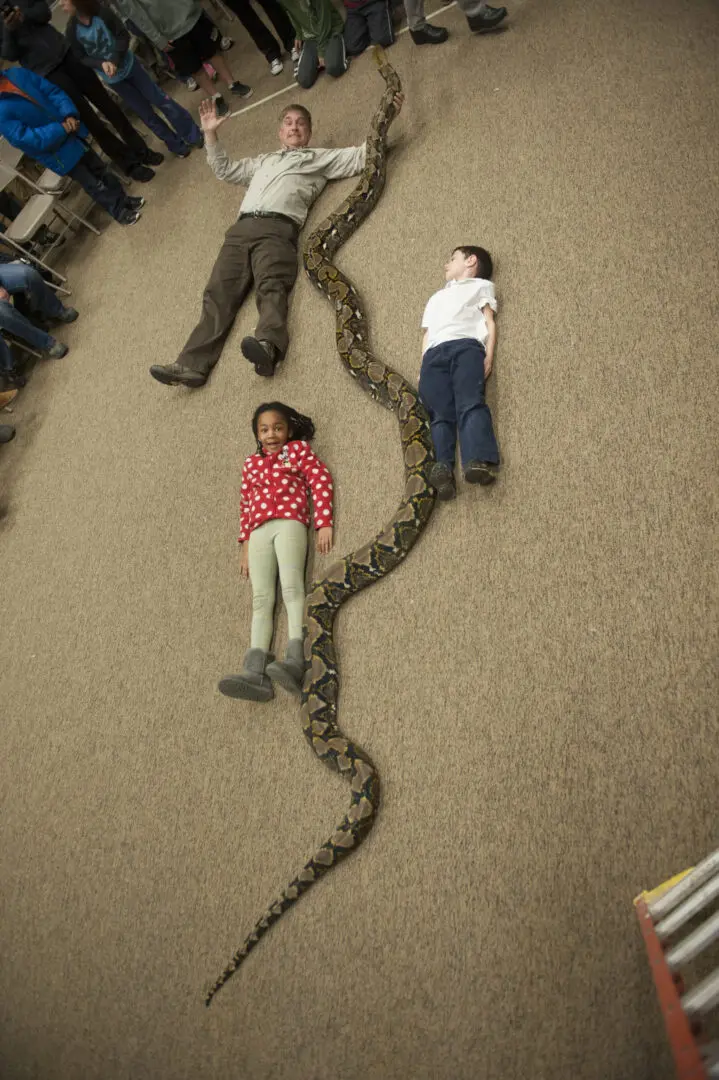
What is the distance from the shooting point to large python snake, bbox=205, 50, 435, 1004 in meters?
2.17

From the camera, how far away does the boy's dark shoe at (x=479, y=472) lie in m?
2.49

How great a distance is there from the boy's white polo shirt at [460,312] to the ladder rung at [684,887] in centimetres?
220

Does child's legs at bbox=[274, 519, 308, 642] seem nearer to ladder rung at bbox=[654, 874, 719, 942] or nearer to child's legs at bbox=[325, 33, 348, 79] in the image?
ladder rung at bbox=[654, 874, 719, 942]

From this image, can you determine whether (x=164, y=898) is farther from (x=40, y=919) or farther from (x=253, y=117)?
(x=253, y=117)

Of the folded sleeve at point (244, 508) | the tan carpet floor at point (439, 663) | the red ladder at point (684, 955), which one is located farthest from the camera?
the folded sleeve at point (244, 508)

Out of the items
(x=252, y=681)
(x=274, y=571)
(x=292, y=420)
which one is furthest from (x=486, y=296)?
(x=252, y=681)

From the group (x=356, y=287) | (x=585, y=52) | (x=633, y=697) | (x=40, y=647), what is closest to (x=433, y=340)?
(x=356, y=287)

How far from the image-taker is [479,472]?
2.50m

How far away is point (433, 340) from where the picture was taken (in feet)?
9.39

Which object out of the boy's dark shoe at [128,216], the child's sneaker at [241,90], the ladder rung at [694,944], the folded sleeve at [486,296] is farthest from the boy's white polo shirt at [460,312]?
the child's sneaker at [241,90]

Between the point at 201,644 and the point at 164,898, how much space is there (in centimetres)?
107

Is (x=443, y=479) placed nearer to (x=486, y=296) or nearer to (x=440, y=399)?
(x=440, y=399)

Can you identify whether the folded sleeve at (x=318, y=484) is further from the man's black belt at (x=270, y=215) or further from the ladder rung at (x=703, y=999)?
the ladder rung at (x=703, y=999)

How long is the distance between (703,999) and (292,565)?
1994mm
